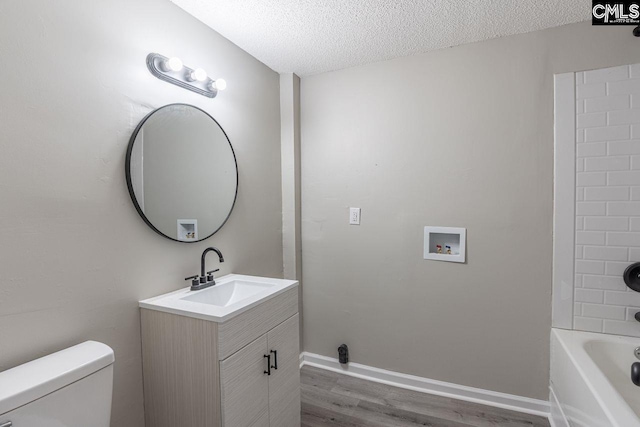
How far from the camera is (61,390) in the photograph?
3.11ft

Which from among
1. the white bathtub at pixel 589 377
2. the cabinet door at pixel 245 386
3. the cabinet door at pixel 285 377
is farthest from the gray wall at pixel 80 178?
the white bathtub at pixel 589 377

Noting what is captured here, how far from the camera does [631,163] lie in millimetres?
1677

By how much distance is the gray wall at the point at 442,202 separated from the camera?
187cm

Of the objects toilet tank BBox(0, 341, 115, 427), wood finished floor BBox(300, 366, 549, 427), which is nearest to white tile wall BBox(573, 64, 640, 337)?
wood finished floor BBox(300, 366, 549, 427)

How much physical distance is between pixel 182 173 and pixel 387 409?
193cm

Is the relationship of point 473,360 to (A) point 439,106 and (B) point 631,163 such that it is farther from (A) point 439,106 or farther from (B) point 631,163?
(A) point 439,106

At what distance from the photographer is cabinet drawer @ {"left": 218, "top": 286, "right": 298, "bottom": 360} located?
1.23 m

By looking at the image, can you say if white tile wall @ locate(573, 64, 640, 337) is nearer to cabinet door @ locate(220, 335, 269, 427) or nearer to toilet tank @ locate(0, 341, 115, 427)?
cabinet door @ locate(220, 335, 269, 427)

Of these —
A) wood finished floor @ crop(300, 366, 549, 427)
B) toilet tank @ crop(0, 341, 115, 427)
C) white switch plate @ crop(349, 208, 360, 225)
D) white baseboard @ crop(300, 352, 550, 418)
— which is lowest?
wood finished floor @ crop(300, 366, 549, 427)

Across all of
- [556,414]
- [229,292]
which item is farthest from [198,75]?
[556,414]

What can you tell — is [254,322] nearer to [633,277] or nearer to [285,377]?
[285,377]

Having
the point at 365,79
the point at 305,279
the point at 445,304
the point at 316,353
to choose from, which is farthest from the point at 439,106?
the point at 316,353

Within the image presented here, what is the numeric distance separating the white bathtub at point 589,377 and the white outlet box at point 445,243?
697 millimetres

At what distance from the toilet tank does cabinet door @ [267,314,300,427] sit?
2.22 ft
